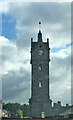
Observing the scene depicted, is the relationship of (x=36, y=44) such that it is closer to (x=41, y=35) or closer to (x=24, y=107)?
(x=41, y=35)

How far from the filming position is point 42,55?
7512 cm

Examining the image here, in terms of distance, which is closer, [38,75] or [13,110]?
[38,75]

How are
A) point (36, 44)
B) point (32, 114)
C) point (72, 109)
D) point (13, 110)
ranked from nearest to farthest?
point (32, 114)
point (36, 44)
point (72, 109)
point (13, 110)

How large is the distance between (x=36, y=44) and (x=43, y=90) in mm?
12609

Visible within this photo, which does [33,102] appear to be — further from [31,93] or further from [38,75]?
[38,75]

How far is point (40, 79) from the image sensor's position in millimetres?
73875

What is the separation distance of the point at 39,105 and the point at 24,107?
9110cm

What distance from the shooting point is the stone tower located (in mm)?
71269

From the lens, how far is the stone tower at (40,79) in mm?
71269

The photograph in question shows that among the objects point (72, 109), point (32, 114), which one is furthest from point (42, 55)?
point (72, 109)

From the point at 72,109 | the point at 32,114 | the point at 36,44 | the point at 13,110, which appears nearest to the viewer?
the point at 32,114

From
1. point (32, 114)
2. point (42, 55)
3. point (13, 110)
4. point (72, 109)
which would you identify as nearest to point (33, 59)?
point (42, 55)

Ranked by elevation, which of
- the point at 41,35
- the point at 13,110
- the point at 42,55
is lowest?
the point at 13,110

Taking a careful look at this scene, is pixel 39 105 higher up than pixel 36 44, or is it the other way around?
pixel 36 44
